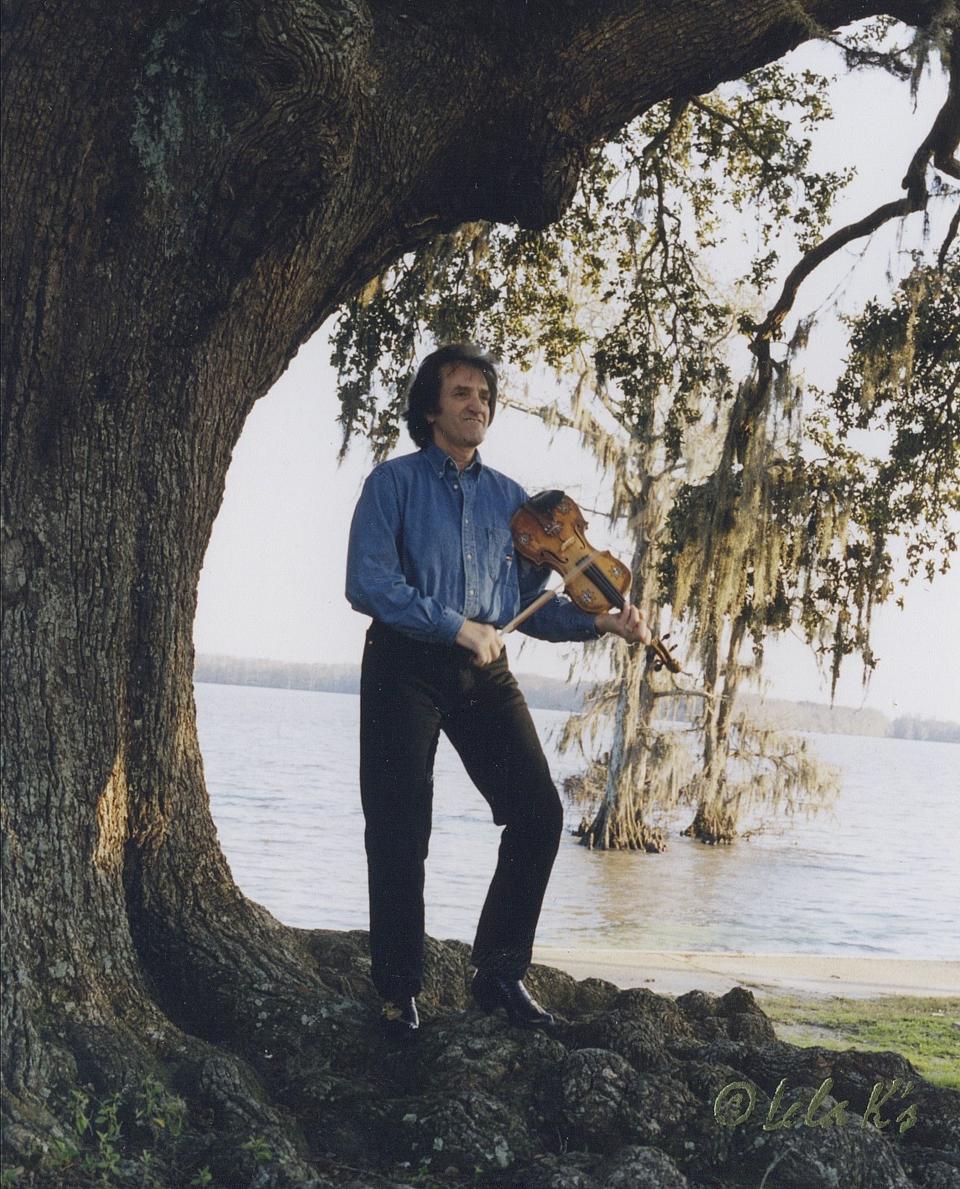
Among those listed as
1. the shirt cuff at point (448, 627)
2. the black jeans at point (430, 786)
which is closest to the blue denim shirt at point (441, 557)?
the shirt cuff at point (448, 627)

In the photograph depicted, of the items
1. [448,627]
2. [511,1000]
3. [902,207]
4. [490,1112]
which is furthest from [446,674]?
[902,207]

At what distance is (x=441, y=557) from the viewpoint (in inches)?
145

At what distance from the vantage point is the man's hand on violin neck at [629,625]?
3.73 meters

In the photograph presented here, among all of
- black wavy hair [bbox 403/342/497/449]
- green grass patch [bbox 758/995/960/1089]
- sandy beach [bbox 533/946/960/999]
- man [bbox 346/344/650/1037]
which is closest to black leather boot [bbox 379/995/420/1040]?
man [bbox 346/344/650/1037]

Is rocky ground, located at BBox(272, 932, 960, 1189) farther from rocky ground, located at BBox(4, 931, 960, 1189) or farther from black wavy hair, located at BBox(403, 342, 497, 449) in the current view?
black wavy hair, located at BBox(403, 342, 497, 449)

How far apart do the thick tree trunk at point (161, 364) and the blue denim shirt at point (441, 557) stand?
59cm

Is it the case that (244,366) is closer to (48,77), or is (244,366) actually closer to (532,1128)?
(48,77)

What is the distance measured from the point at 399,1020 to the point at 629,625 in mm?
1244

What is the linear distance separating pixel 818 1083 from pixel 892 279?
4.43 m

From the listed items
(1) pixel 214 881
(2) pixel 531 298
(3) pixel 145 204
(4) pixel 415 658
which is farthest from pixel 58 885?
(2) pixel 531 298

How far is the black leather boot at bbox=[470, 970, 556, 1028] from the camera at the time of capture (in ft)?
12.3

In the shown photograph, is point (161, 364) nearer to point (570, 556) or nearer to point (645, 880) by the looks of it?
point (570, 556)

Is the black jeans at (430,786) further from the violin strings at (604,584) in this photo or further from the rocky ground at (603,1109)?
the violin strings at (604,584)

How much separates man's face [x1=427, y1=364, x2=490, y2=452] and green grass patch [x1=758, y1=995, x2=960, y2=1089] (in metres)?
3.06
